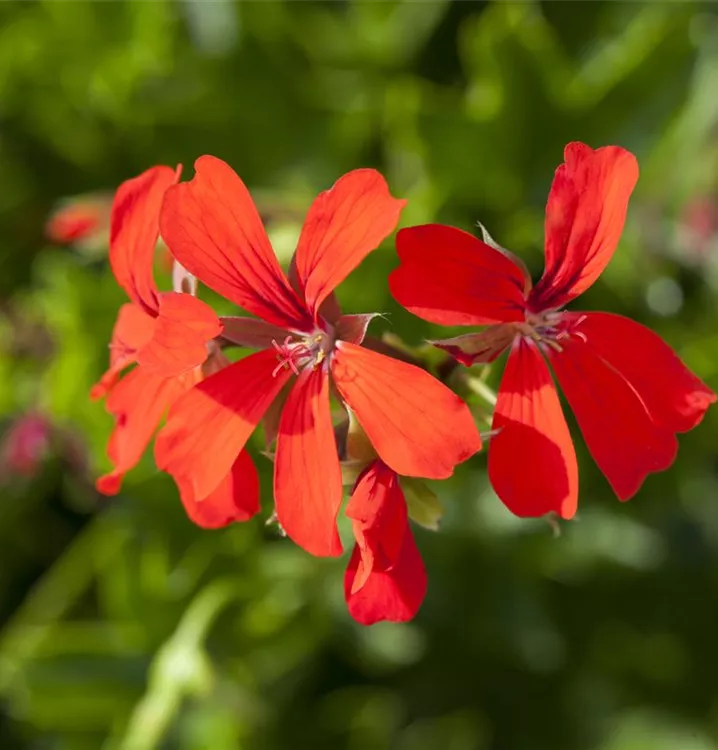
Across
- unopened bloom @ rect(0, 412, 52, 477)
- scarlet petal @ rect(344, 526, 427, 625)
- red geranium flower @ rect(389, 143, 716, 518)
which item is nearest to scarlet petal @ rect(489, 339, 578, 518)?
red geranium flower @ rect(389, 143, 716, 518)

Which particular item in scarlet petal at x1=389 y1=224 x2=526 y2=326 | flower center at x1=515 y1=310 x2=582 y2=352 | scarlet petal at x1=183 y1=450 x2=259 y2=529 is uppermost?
scarlet petal at x1=389 y1=224 x2=526 y2=326

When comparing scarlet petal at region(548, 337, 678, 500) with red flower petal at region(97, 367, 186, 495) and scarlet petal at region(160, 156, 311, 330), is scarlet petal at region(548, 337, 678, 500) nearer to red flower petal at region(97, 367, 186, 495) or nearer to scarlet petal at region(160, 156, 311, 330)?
scarlet petal at region(160, 156, 311, 330)

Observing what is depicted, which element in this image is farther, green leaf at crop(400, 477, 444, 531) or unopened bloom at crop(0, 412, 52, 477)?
unopened bloom at crop(0, 412, 52, 477)

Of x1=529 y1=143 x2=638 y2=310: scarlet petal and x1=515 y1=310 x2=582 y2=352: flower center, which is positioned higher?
x1=529 y1=143 x2=638 y2=310: scarlet petal

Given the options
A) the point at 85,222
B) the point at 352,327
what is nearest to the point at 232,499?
the point at 352,327

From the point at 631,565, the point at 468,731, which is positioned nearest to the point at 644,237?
the point at 631,565
